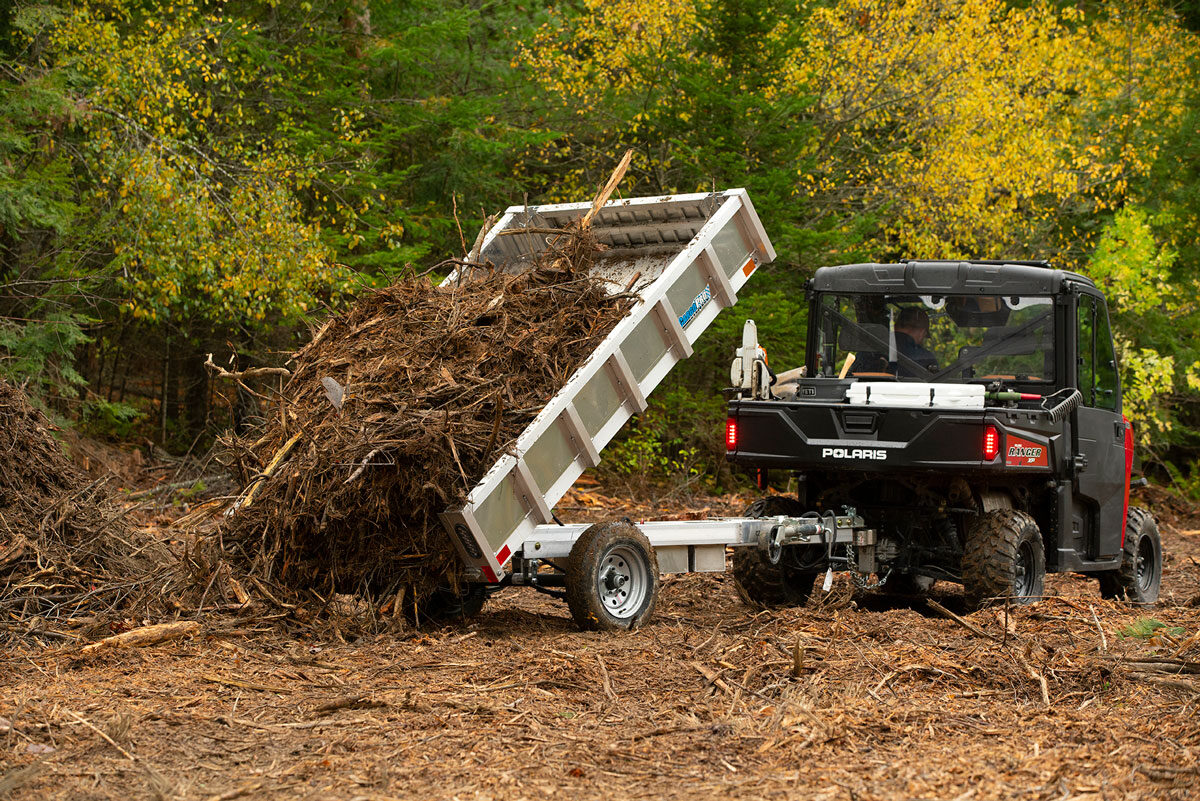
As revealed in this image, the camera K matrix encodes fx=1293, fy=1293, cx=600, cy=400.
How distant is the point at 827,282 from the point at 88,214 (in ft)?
29.7

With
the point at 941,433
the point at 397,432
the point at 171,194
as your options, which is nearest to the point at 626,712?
the point at 397,432

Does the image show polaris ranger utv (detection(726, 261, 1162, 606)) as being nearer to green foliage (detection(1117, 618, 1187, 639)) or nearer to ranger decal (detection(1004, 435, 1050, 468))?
ranger decal (detection(1004, 435, 1050, 468))

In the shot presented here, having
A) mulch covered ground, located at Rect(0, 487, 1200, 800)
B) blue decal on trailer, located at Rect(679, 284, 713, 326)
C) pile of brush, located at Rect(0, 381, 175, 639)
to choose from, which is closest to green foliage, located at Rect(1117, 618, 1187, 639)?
mulch covered ground, located at Rect(0, 487, 1200, 800)

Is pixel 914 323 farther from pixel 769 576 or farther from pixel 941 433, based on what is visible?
pixel 769 576

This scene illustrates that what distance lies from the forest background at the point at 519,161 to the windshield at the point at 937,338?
16.2 feet

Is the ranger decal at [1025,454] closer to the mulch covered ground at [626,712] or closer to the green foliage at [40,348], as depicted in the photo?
the mulch covered ground at [626,712]

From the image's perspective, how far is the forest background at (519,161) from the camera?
1434 centimetres

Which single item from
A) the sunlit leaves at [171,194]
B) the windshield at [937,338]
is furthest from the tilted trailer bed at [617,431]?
the sunlit leaves at [171,194]

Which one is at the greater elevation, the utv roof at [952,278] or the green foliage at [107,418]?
the utv roof at [952,278]

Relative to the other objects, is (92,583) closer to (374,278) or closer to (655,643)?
(655,643)

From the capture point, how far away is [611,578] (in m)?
8.62

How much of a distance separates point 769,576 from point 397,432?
3.45 m

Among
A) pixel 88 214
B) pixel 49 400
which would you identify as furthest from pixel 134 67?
pixel 49 400

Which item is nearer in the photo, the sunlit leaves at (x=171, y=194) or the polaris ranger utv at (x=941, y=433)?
the polaris ranger utv at (x=941, y=433)
